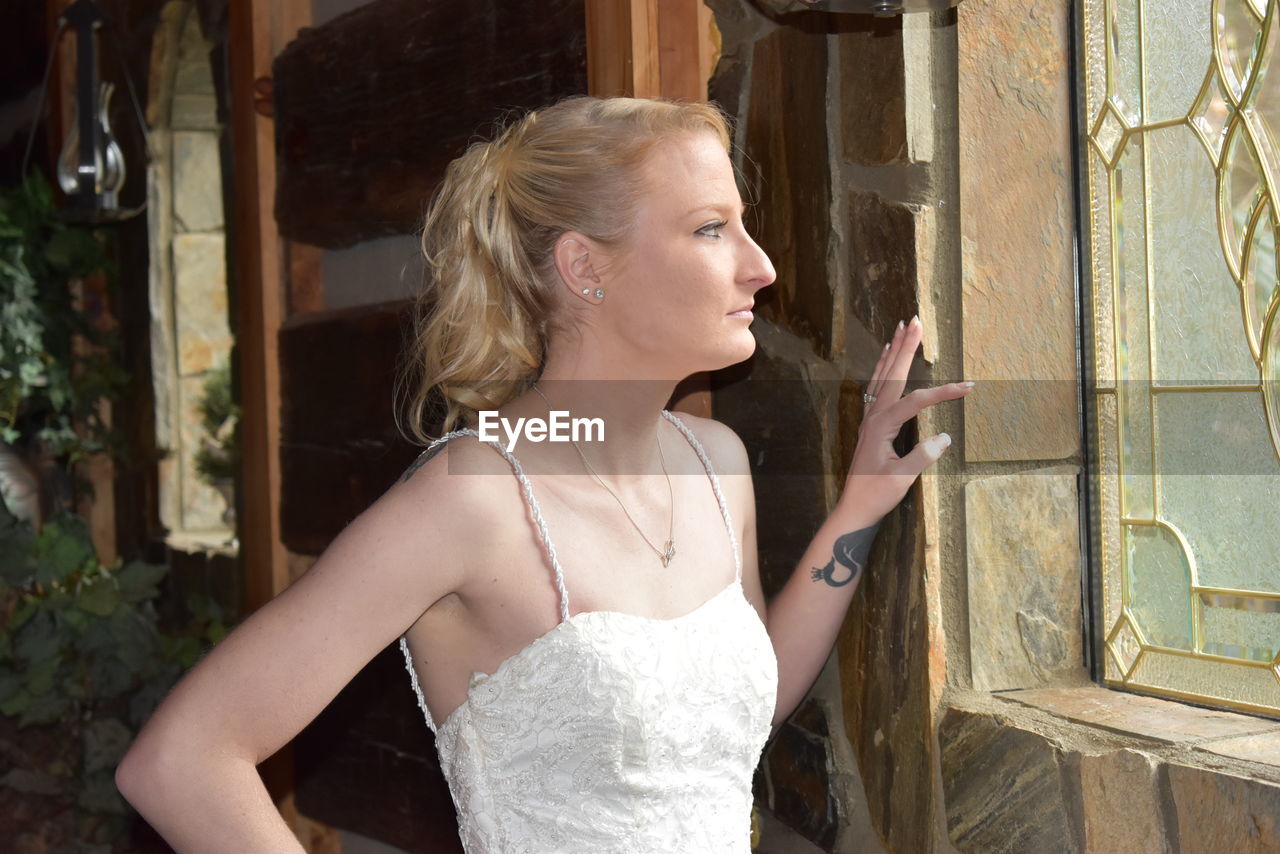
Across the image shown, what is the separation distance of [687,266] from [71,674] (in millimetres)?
2233

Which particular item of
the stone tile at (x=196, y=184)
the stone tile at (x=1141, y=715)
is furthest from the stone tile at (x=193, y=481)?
the stone tile at (x=1141, y=715)

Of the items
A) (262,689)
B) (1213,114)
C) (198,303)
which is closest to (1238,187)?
(1213,114)

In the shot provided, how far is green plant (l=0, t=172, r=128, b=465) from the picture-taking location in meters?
3.40

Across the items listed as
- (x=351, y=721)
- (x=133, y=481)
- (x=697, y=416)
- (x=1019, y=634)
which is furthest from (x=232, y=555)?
(x=1019, y=634)

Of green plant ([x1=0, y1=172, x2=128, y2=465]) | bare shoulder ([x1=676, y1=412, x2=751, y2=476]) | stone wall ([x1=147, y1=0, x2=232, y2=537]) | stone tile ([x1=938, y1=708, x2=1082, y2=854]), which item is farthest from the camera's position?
stone wall ([x1=147, y1=0, x2=232, y2=537])

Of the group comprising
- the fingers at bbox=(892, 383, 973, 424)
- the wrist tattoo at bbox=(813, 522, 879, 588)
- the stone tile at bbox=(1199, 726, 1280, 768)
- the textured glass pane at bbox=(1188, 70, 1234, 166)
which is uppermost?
the textured glass pane at bbox=(1188, 70, 1234, 166)

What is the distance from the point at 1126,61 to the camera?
5.14ft

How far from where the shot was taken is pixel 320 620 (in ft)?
A: 4.47

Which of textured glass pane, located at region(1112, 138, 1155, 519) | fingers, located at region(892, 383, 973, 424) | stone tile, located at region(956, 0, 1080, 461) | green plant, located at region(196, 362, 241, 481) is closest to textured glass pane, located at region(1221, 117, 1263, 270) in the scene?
textured glass pane, located at region(1112, 138, 1155, 519)

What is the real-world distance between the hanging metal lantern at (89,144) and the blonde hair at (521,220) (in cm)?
168

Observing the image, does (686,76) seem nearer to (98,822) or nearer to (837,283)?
(837,283)

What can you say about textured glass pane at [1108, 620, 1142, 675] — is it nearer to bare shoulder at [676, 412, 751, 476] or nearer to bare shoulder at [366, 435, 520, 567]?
bare shoulder at [676, 412, 751, 476]

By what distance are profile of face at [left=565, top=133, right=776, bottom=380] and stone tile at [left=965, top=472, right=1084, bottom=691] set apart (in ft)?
1.31

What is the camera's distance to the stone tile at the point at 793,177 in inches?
66.8
